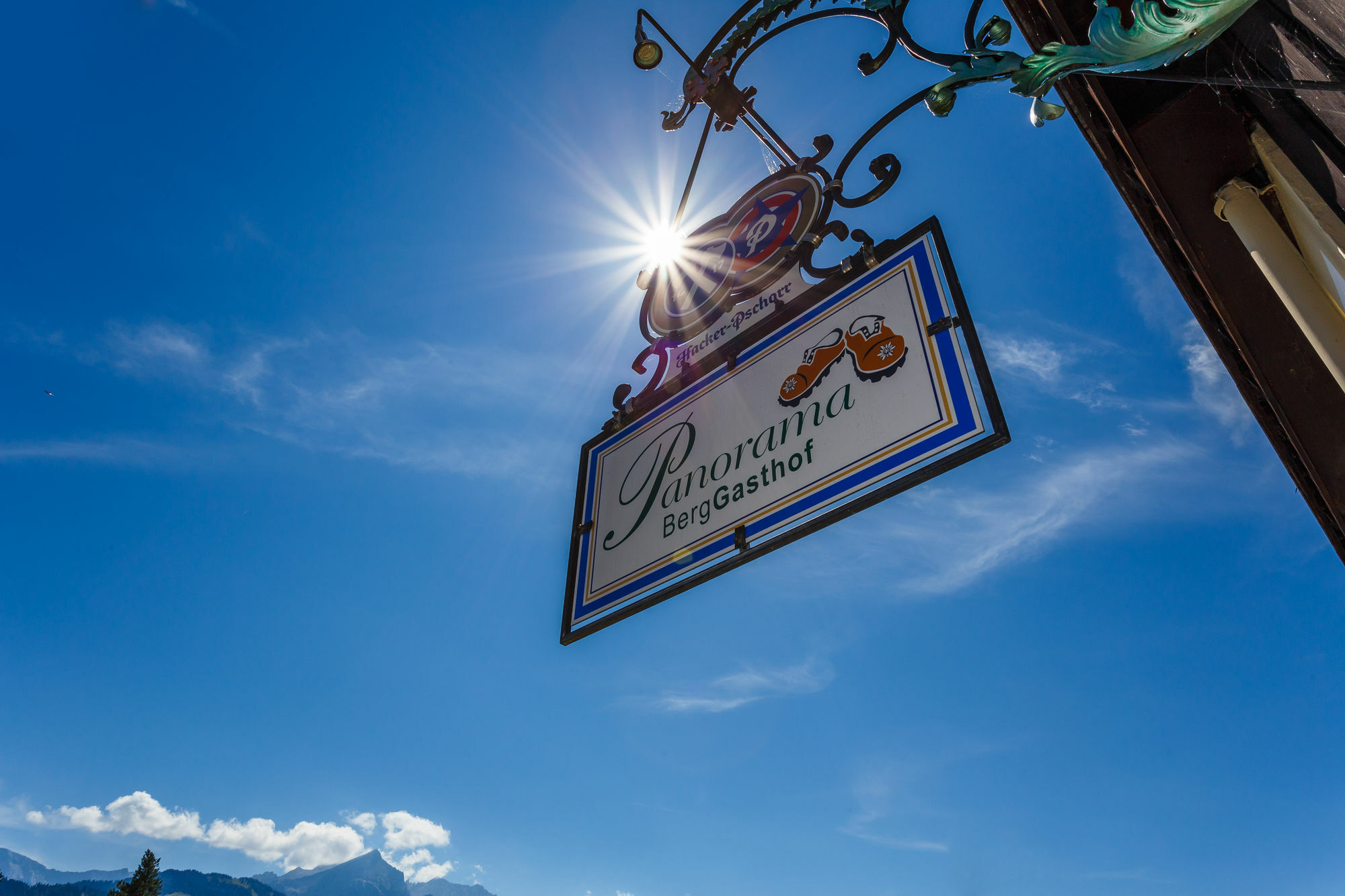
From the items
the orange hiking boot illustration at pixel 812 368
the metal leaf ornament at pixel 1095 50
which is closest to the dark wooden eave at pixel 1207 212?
the metal leaf ornament at pixel 1095 50

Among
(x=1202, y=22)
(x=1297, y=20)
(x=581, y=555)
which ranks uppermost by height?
(x=1297, y=20)

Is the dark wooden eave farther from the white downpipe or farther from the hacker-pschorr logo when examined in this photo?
the hacker-pschorr logo

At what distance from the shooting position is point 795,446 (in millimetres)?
2830

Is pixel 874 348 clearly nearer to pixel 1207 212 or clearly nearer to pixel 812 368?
pixel 812 368

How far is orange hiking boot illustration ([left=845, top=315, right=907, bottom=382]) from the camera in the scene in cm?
267

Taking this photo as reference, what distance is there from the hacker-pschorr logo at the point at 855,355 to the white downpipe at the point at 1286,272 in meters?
1.34

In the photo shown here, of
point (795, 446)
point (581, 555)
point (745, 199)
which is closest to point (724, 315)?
point (745, 199)

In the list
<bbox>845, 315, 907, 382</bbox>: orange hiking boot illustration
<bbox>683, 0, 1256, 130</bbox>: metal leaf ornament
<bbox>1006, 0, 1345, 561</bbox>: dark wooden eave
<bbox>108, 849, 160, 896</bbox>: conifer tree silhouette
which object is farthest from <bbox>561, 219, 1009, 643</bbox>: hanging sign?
<bbox>108, 849, 160, 896</bbox>: conifer tree silhouette

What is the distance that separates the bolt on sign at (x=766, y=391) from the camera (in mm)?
2539

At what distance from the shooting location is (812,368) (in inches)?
117

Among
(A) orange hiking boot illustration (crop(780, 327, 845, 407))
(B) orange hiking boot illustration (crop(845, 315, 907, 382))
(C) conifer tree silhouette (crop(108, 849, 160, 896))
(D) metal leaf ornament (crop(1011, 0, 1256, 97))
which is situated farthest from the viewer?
(C) conifer tree silhouette (crop(108, 849, 160, 896))

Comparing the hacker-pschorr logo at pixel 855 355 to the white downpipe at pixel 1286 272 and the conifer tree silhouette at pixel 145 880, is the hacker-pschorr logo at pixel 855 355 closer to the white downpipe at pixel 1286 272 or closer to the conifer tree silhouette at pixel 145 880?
the white downpipe at pixel 1286 272

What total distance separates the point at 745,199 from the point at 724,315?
852 mm

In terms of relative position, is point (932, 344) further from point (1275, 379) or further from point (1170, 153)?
point (1275, 379)
